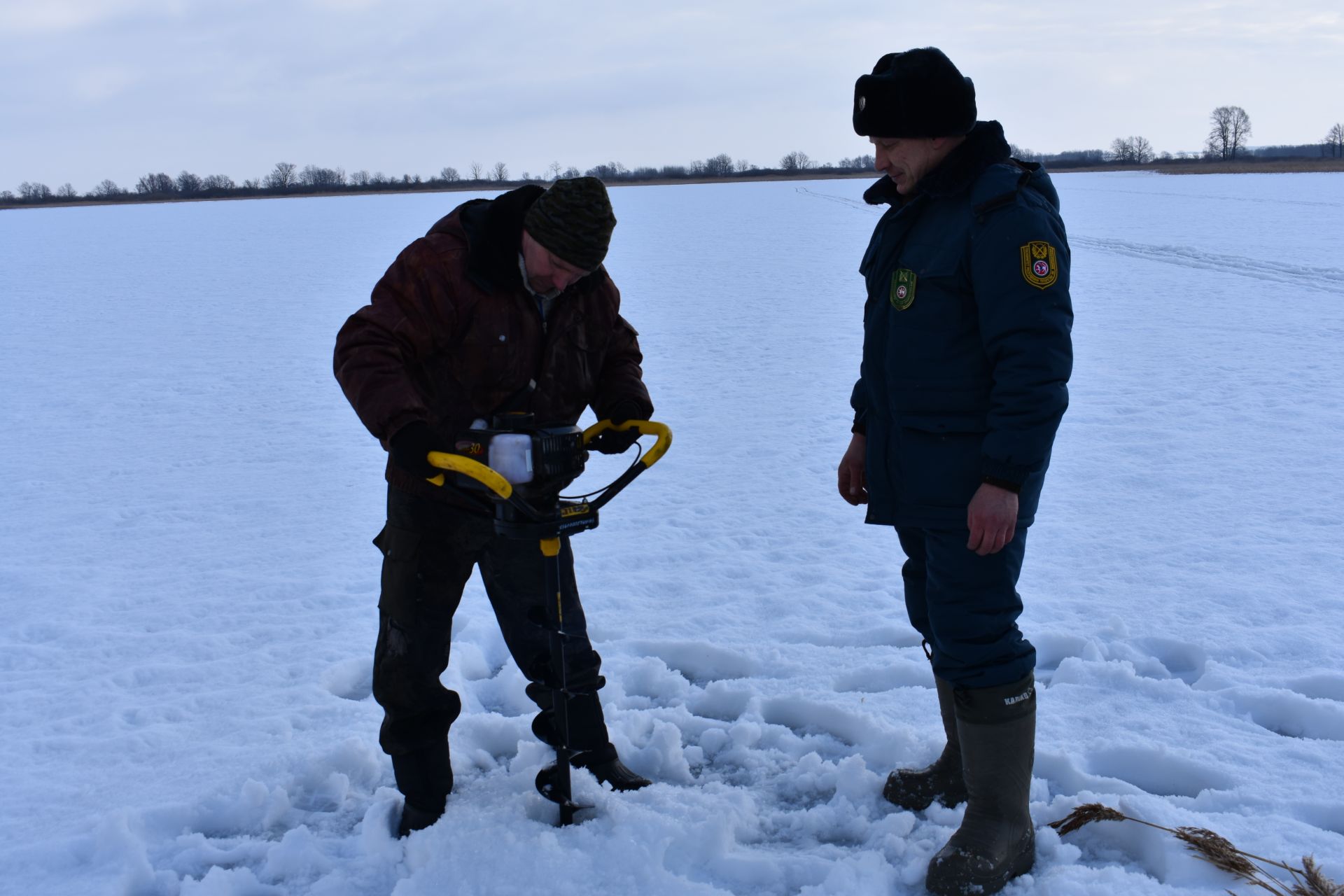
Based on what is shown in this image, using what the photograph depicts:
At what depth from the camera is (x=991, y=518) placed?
2227mm

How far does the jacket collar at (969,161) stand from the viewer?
2.28 meters

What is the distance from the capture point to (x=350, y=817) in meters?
2.83

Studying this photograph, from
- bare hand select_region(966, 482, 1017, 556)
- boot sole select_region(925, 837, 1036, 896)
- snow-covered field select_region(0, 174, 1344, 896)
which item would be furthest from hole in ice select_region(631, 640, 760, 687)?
bare hand select_region(966, 482, 1017, 556)

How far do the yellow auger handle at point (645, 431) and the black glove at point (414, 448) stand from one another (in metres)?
0.42

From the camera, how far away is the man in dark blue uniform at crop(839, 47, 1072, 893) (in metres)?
2.17

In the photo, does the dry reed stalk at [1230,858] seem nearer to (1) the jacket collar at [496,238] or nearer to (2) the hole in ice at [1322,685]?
(2) the hole in ice at [1322,685]

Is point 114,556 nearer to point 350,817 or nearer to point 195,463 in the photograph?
point 195,463

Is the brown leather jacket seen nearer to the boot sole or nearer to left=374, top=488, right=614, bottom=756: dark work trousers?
left=374, top=488, right=614, bottom=756: dark work trousers

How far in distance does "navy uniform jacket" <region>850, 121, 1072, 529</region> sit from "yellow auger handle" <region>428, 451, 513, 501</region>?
0.88m

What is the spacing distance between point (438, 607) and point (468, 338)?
2.28 feet

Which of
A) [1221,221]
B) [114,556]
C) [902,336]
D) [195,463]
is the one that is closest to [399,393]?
[902,336]

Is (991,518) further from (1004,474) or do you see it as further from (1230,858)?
(1230,858)

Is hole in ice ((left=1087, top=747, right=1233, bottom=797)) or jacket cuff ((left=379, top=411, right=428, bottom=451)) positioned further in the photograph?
hole in ice ((left=1087, top=747, right=1233, bottom=797))

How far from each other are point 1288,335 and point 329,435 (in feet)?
24.9
